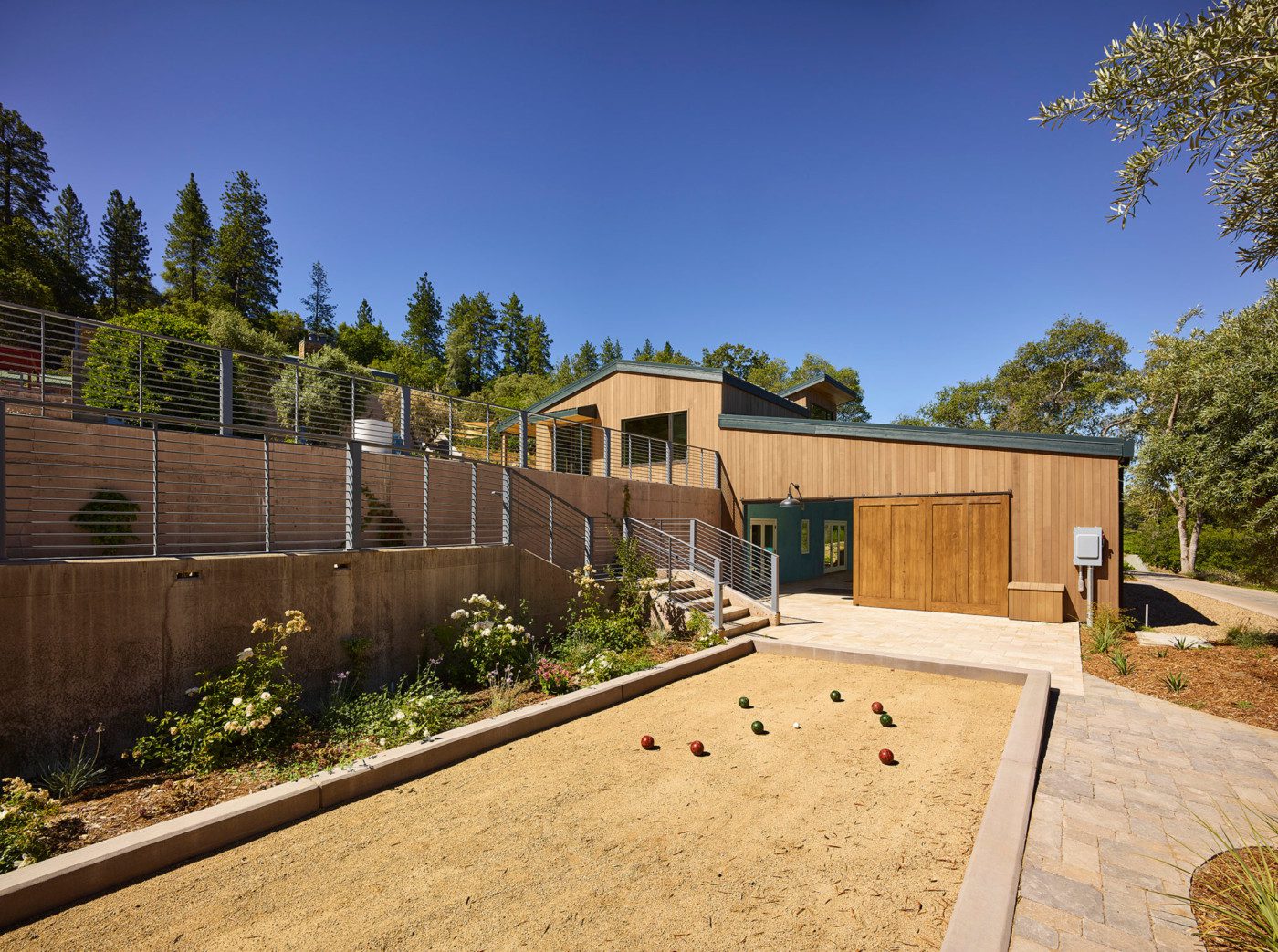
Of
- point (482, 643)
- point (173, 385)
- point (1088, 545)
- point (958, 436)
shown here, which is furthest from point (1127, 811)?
point (173, 385)

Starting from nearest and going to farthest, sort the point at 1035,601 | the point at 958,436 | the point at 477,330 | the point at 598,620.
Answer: the point at 598,620
the point at 1035,601
the point at 958,436
the point at 477,330

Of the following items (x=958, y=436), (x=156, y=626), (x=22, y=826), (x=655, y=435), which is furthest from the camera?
(x=655, y=435)

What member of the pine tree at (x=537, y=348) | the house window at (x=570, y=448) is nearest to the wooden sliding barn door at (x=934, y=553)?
the house window at (x=570, y=448)

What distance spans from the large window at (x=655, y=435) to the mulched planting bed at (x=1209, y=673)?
10642 mm

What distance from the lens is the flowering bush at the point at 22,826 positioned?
3.12 metres

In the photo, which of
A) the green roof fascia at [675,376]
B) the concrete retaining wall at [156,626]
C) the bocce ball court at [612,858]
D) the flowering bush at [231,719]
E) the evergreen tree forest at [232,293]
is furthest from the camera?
the evergreen tree forest at [232,293]

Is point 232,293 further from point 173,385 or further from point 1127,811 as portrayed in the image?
point 1127,811

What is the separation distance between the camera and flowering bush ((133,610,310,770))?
14.5ft

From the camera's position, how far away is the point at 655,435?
18.1 meters

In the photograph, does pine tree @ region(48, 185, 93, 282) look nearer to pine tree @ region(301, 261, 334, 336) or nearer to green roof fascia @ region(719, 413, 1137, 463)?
pine tree @ region(301, 261, 334, 336)

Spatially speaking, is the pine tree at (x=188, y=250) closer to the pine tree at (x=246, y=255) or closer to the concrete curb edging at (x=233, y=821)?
the pine tree at (x=246, y=255)

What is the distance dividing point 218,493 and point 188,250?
58022 millimetres

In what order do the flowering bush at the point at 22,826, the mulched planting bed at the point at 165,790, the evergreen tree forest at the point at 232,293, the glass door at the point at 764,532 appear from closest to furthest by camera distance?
the flowering bush at the point at 22,826
the mulched planting bed at the point at 165,790
the glass door at the point at 764,532
the evergreen tree forest at the point at 232,293

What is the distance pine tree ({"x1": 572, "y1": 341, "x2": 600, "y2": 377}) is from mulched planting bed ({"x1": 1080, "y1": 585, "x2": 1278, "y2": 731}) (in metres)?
Answer: 56.7
